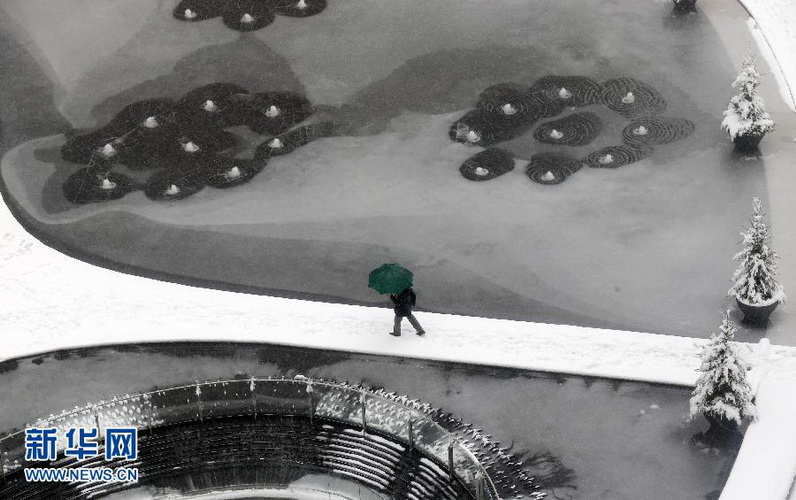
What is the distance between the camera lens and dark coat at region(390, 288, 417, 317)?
26734mm

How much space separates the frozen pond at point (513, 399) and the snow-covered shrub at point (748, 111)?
28.7ft

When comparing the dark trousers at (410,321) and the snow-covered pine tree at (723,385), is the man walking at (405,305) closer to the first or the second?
the dark trousers at (410,321)

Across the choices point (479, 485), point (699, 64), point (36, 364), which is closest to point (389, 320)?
point (479, 485)

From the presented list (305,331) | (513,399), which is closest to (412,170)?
(305,331)

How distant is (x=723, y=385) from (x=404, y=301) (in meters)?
6.48

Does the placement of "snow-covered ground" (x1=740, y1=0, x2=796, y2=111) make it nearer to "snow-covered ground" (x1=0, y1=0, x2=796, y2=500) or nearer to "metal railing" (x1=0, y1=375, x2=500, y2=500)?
"snow-covered ground" (x1=0, y1=0, x2=796, y2=500)

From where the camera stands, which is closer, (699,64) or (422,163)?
(422,163)

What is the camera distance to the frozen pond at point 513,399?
24094 mm

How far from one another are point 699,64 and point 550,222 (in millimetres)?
8291

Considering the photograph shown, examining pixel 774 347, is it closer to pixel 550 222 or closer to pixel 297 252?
pixel 550 222

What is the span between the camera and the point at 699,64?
36.1 m

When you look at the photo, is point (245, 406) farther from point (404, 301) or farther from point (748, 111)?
point (748, 111)

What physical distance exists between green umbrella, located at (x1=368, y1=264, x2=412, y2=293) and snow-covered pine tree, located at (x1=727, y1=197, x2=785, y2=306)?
6.71m

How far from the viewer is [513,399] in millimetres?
26000
